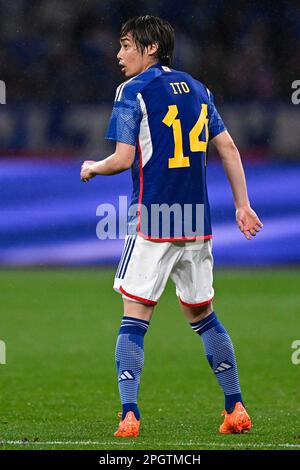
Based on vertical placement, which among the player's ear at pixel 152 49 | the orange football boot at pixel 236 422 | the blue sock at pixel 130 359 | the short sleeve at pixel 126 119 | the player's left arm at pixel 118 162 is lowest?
the orange football boot at pixel 236 422

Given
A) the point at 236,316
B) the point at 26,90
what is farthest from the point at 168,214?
the point at 26,90

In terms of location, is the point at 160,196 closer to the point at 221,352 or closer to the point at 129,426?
the point at 221,352

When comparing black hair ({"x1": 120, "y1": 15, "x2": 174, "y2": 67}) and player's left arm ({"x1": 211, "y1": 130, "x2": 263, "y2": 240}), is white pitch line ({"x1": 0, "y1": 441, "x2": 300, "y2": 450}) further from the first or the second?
black hair ({"x1": 120, "y1": 15, "x2": 174, "y2": 67})

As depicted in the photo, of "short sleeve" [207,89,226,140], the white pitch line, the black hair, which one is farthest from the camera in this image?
"short sleeve" [207,89,226,140]

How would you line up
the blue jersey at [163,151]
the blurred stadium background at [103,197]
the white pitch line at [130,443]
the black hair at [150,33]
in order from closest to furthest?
the white pitch line at [130,443] → the blue jersey at [163,151] → the black hair at [150,33] → the blurred stadium background at [103,197]

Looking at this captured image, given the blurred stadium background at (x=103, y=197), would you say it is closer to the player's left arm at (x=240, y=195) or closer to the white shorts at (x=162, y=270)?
the white shorts at (x=162, y=270)

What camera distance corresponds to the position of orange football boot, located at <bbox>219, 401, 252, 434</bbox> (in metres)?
5.16

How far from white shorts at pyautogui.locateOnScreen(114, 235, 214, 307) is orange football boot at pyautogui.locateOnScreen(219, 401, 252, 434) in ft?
1.71

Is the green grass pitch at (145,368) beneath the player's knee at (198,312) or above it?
beneath

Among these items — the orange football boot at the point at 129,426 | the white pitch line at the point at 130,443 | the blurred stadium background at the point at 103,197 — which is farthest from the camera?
the blurred stadium background at the point at 103,197

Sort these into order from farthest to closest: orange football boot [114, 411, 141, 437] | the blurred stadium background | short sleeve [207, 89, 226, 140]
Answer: the blurred stadium background, short sleeve [207, 89, 226, 140], orange football boot [114, 411, 141, 437]

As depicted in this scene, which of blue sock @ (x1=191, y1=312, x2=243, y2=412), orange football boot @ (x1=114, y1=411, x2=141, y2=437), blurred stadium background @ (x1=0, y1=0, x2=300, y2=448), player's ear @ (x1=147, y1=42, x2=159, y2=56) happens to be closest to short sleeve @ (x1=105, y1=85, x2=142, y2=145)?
player's ear @ (x1=147, y1=42, x2=159, y2=56)

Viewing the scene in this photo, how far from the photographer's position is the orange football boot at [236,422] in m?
5.16

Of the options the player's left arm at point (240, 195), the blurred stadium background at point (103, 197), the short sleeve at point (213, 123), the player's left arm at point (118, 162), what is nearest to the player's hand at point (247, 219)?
the player's left arm at point (240, 195)
